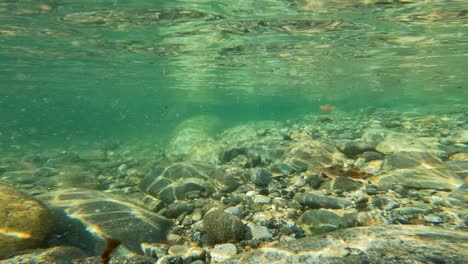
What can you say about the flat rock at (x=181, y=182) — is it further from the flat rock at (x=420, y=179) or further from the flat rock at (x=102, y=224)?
the flat rock at (x=420, y=179)

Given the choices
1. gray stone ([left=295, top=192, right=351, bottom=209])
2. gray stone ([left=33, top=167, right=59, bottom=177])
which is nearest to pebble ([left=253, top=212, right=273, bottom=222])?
gray stone ([left=295, top=192, right=351, bottom=209])

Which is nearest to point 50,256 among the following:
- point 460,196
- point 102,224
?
point 102,224

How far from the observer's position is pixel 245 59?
→ 847 inches

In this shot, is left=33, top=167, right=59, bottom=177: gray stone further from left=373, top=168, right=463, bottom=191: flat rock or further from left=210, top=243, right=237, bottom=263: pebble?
left=373, top=168, right=463, bottom=191: flat rock

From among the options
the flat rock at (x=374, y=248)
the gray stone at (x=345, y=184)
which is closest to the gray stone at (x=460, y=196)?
the gray stone at (x=345, y=184)

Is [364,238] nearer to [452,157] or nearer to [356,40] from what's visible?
[452,157]

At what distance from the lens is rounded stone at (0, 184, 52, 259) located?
144 inches

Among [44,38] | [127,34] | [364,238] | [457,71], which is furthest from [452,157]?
[457,71]

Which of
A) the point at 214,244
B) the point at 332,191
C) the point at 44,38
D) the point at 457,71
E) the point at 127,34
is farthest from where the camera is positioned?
the point at 457,71

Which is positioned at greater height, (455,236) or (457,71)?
(455,236)

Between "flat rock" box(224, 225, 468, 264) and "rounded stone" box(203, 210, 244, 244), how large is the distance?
0.96 meters

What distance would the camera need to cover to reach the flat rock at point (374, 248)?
8.30ft

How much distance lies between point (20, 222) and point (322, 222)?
422 cm

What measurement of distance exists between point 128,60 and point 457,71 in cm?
3076
